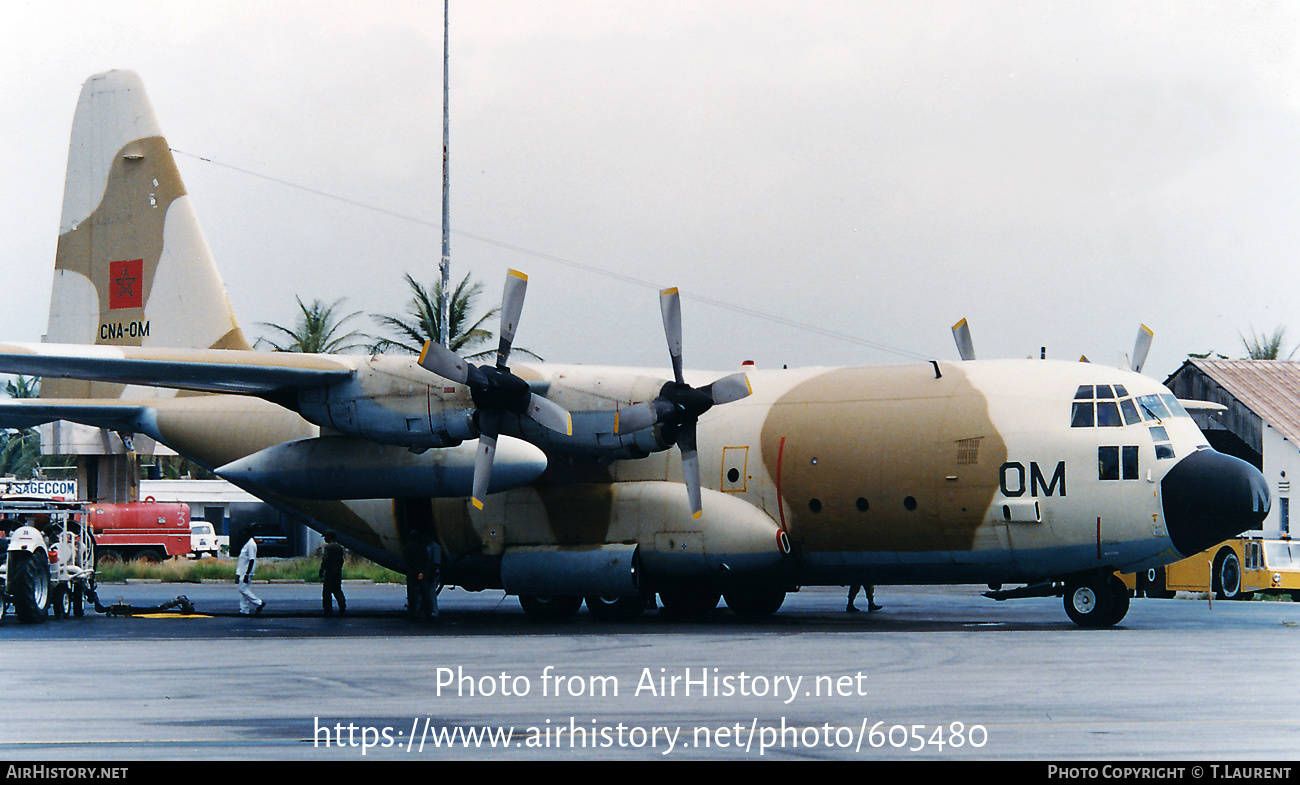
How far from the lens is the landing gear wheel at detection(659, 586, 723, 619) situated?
907 inches

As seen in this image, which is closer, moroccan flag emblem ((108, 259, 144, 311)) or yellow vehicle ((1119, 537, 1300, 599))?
moroccan flag emblem ((108, 259, 144, 311))

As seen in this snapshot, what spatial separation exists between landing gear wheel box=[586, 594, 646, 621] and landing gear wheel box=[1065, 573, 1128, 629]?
23.3ft

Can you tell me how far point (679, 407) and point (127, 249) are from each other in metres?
12.3

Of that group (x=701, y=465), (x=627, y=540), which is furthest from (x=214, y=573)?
(x=701, y=465)

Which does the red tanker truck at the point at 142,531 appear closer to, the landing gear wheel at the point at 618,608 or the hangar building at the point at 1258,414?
the landing gear wheel at the point at 618,608

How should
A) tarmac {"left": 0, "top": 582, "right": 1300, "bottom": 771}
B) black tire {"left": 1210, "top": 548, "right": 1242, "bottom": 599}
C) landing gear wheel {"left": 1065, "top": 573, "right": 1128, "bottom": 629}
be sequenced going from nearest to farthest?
1. tarmac {"left": 0, "top": 582, "right": 1300, "bottom": 771}
2. landing gear wheel {"left": 1065, "top": 573, "right": 1128, "bottom": 629}
3. black tire {"left": 1210, "top": 548, "right": 1242, "bottom": 599}

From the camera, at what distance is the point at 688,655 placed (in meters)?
15.9

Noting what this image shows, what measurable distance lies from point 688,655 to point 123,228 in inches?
624

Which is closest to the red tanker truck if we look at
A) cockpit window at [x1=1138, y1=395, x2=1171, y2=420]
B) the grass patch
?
the grass patch

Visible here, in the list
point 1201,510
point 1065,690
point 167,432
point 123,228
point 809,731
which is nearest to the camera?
point 809,731

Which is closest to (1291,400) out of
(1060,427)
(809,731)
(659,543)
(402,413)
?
(1060,427)

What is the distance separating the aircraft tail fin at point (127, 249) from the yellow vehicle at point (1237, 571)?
2053 centimetres

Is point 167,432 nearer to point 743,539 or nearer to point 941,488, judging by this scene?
point 743,539

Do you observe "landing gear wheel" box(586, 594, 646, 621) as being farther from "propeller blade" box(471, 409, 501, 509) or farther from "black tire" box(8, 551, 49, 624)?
"black tire" box(8, 551, 49, 624)
